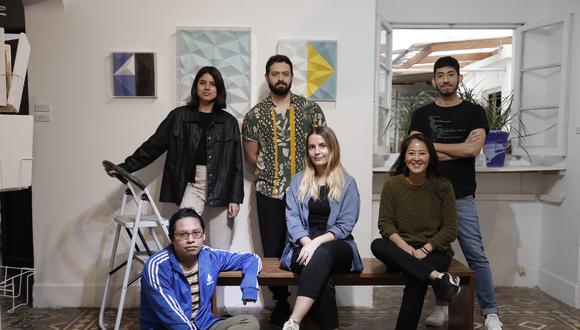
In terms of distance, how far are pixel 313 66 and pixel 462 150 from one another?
1.13 m

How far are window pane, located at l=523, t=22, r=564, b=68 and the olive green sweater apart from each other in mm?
1764

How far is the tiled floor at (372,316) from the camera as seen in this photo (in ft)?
9.19

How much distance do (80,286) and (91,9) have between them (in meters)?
1.93

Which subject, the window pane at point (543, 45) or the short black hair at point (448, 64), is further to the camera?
the window pane at point (543, 45)

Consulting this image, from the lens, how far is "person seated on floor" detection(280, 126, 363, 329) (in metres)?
2.31

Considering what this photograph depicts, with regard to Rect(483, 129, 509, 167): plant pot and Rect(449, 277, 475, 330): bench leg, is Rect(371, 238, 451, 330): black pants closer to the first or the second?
Rect(449, 277, 475, 330): bench leg

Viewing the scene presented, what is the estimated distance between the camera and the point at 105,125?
120 inches

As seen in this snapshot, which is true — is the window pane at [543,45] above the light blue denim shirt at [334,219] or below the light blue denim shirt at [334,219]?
above

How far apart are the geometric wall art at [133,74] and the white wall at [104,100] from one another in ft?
0.17

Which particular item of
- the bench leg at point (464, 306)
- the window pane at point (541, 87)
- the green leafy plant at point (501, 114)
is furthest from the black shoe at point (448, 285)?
the window pane at point (541, 87)

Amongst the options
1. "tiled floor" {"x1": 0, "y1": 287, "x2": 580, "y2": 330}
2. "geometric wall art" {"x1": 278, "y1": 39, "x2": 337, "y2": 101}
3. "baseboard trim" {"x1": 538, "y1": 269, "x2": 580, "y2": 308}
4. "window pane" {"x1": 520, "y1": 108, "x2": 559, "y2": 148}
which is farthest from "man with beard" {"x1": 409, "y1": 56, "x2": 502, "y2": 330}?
"window pane" {"x1": 520, "y1": 108, "x2": 559, "y2": 148}

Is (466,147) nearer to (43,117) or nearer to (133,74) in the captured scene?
(133,74)

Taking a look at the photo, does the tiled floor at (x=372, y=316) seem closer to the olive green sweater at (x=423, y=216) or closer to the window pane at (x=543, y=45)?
the olive green sweater at (x=423, y=216)

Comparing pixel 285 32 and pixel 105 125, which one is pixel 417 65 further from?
pixel 105 125
